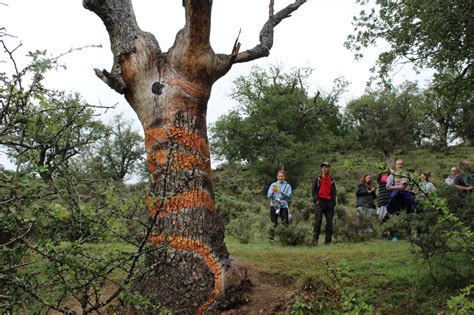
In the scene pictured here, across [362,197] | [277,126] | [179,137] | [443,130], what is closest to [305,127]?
[277,126]

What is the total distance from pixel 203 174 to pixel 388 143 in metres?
40.1

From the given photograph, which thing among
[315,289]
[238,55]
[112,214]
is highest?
[238,55]

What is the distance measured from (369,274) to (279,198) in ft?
Result: 15.5

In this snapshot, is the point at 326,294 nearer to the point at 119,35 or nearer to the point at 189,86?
the point at 189,86

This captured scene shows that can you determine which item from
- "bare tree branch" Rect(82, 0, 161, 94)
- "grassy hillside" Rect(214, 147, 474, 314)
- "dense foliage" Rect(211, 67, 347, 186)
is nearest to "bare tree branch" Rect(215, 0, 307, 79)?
"bare tree branch" Rect(82, 0, 161, 94)

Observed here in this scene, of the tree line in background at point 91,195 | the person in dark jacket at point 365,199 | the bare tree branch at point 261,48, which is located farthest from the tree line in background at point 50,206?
the person in dark jacket at point 365,199

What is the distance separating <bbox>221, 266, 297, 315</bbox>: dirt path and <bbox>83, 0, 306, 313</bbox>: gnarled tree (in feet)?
0.83

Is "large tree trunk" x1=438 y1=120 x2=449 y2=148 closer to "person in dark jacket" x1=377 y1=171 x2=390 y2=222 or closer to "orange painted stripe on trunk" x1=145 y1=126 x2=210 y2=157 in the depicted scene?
"person in dark jacket" x1=377 y1=171 x2=390 y2=222

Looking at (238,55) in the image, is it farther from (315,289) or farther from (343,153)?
(343,153)

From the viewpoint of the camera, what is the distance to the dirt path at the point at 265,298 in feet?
18.7

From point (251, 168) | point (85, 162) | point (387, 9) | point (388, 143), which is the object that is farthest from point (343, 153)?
point (85, 162)

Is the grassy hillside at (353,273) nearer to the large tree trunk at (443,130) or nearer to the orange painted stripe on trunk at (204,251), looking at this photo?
the orange painted stripe on trunk at (204,251)

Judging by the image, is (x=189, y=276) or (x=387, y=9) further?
(x=387, y=9)

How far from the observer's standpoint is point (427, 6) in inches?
325
